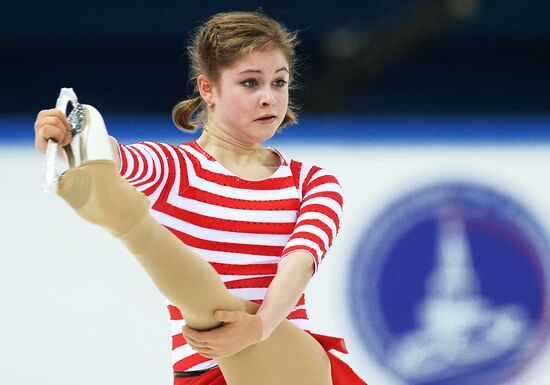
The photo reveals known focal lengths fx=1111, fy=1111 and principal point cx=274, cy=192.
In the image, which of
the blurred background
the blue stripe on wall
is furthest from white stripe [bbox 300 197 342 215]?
the blue stripe on wall

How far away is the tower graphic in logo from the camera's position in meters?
3.11

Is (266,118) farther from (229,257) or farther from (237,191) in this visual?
(229,257)

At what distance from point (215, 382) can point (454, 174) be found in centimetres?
153

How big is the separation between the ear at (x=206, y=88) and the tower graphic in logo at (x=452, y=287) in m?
1.20

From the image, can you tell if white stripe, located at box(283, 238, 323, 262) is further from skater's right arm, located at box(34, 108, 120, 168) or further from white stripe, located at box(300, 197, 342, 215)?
skater's right arm, located at box(34, 108, 120, 168)

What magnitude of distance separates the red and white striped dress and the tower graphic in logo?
117 cm

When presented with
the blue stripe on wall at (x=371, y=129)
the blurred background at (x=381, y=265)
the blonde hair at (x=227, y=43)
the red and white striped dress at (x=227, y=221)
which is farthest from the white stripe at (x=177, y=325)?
the blue stripe on wall at (x=371, y=129)

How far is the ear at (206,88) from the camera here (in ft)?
6.68

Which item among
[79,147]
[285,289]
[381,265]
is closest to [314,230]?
[285,289]

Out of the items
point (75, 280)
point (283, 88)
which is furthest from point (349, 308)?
point (283, 88)

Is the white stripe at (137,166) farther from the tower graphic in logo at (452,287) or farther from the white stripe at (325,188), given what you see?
the tower graphic in logo at (452,287)

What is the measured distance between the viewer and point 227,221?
6.35 feet

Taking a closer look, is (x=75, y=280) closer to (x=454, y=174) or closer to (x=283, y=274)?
(x=454, y=174)

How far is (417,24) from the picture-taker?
3.95 metres
